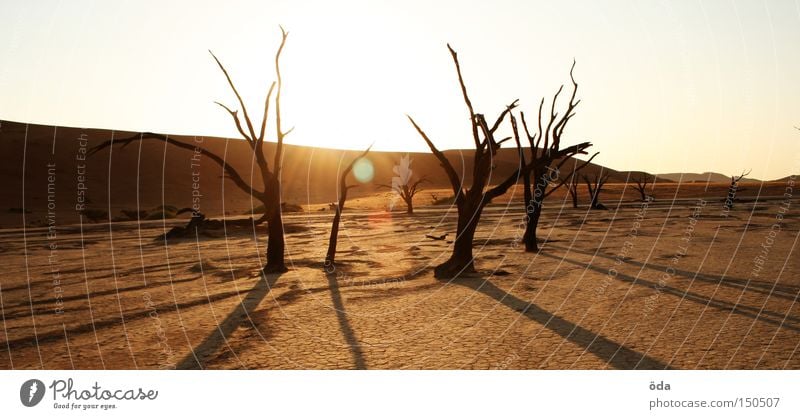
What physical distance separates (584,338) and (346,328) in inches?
119

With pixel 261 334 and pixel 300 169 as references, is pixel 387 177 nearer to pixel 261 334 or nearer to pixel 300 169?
pixel 300 169

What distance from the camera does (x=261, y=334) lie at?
7469 millimetres

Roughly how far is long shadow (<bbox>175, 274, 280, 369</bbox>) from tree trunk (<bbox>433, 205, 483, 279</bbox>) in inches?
138

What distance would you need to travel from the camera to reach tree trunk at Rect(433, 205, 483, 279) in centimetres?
1212

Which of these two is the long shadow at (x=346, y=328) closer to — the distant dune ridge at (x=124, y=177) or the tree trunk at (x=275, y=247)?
the tree trunk at (x=275, y=247)

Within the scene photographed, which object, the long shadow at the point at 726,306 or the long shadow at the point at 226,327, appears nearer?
the long shadow at the point at 226,327

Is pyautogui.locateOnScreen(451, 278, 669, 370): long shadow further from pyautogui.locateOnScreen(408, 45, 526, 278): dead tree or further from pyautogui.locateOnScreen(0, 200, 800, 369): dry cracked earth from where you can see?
pyautogui.locateOnScreen(408, 45, 526, 278): dead tree

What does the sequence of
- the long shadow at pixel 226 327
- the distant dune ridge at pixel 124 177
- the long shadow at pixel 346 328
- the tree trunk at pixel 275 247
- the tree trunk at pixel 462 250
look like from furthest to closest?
the distant dune ridge at pixel 124 177 < the tree trunk at pixel 275 247 < the tree trunk at pixel 462 250 < the long shadow at pixel 226 327 < the long shadow at pixel 346 328

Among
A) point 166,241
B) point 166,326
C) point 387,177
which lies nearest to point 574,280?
point 166,326

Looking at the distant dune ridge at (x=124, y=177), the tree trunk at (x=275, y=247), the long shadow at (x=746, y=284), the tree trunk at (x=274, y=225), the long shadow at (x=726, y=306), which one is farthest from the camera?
the distant dune ridge at (x=124, y=177)

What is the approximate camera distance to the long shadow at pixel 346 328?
625 cm

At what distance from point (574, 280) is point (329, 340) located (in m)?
5.95

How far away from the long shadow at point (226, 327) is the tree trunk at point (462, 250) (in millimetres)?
3507
